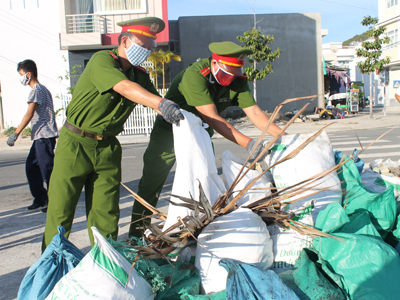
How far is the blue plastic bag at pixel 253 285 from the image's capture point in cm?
153

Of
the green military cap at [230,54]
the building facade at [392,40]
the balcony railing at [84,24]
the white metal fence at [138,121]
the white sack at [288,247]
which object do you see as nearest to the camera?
the white sack at [288,247]

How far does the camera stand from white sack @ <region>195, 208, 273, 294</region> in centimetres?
181

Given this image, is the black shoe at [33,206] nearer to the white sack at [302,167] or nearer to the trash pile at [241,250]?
the trash pile at [241,250]

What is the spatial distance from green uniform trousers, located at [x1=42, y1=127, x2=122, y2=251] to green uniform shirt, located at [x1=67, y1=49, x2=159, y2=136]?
0.10 metres

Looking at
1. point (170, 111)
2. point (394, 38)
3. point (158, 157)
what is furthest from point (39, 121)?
point (394, 38)

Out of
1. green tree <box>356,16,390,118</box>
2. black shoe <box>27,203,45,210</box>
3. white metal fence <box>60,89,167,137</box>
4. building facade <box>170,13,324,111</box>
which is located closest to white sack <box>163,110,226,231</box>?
black shoe <box>27,203,45,210</box>

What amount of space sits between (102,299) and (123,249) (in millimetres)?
333

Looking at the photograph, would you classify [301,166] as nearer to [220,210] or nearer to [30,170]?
[220,210]

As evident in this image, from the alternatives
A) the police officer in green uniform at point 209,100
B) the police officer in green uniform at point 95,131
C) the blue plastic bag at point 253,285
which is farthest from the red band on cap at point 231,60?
the blue plastic bag at point 253,285

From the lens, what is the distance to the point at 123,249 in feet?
6.01

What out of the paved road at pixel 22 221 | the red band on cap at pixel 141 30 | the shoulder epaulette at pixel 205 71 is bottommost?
the paved road at pixel 22 221

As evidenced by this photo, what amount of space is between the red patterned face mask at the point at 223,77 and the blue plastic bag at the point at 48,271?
152 cm

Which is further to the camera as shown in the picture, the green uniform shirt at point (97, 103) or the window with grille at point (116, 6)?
the window with grille at point (116, 6)

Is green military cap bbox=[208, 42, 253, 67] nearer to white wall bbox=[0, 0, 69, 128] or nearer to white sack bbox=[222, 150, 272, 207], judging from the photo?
white sack bbox=[222, 150, 272, 207]
